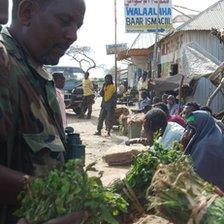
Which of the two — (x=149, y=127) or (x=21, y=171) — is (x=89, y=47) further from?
(x=21, y=171)

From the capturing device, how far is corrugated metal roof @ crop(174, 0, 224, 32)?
16378mm

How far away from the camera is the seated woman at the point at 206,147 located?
14.2ft

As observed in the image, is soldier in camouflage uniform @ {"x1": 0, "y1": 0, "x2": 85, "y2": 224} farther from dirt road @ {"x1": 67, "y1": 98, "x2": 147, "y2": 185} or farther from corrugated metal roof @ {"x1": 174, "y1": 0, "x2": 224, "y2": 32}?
corrugated metal roof @ {"x1": 174, "y1": 0, "x2": 224, "y2": 32}

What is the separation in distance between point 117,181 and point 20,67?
3.80 feet

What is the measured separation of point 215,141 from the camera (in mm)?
4418

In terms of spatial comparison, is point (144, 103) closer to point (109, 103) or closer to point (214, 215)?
point (109, 103)

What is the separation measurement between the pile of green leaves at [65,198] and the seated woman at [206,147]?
9.64 ft

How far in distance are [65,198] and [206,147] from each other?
3.12 m

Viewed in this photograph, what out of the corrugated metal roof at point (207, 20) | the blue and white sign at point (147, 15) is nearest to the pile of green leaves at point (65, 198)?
the blue and white sign at point (147, 15)

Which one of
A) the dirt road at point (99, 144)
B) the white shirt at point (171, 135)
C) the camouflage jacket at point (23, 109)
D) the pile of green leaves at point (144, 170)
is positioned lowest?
the dirt road at point (99, 144)

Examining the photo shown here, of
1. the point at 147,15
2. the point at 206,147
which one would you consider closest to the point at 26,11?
the point at 206,147

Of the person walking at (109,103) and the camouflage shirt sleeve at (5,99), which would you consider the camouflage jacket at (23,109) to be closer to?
the camouflage shirt sleeve at (5,99)

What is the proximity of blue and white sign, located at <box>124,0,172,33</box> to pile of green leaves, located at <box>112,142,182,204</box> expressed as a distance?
44.1 ft

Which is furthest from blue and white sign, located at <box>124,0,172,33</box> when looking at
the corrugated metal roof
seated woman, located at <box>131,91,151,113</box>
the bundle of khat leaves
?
the bundle of khat leaves
